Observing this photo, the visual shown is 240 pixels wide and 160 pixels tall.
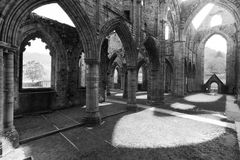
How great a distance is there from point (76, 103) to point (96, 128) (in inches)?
193

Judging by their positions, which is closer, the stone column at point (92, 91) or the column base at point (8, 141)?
the column base at point (8, 141)

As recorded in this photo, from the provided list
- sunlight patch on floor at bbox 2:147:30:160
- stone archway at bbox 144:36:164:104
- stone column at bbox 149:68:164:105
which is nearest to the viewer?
sunlight patch on floor at bbox 2:147:30:160

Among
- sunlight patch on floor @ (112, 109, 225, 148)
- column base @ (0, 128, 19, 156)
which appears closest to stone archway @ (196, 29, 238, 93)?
sunlight patch on floor @ (112, 109, 225, 148)

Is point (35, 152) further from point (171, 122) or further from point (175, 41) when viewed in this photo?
point (175, 41)

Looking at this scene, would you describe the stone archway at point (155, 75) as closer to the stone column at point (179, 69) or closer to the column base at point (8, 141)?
the stone column at point (179, 69)

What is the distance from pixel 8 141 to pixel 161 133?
16.3ft

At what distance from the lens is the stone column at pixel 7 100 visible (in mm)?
3648

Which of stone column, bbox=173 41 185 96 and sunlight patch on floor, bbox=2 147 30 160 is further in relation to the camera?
stone column, bbox=173 41 185 96

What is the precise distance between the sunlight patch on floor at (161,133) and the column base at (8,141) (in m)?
2.88

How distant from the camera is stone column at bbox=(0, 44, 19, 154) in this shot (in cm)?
365

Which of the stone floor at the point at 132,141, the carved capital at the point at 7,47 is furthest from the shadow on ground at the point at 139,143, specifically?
the carved capital at the point at 7,47

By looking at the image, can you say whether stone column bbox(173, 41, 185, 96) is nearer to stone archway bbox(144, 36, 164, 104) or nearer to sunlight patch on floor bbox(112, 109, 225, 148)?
stone archway bbox(144, 36, 164, 104)

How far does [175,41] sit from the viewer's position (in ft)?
54.5

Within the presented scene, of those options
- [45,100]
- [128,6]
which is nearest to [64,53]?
[45,100]
